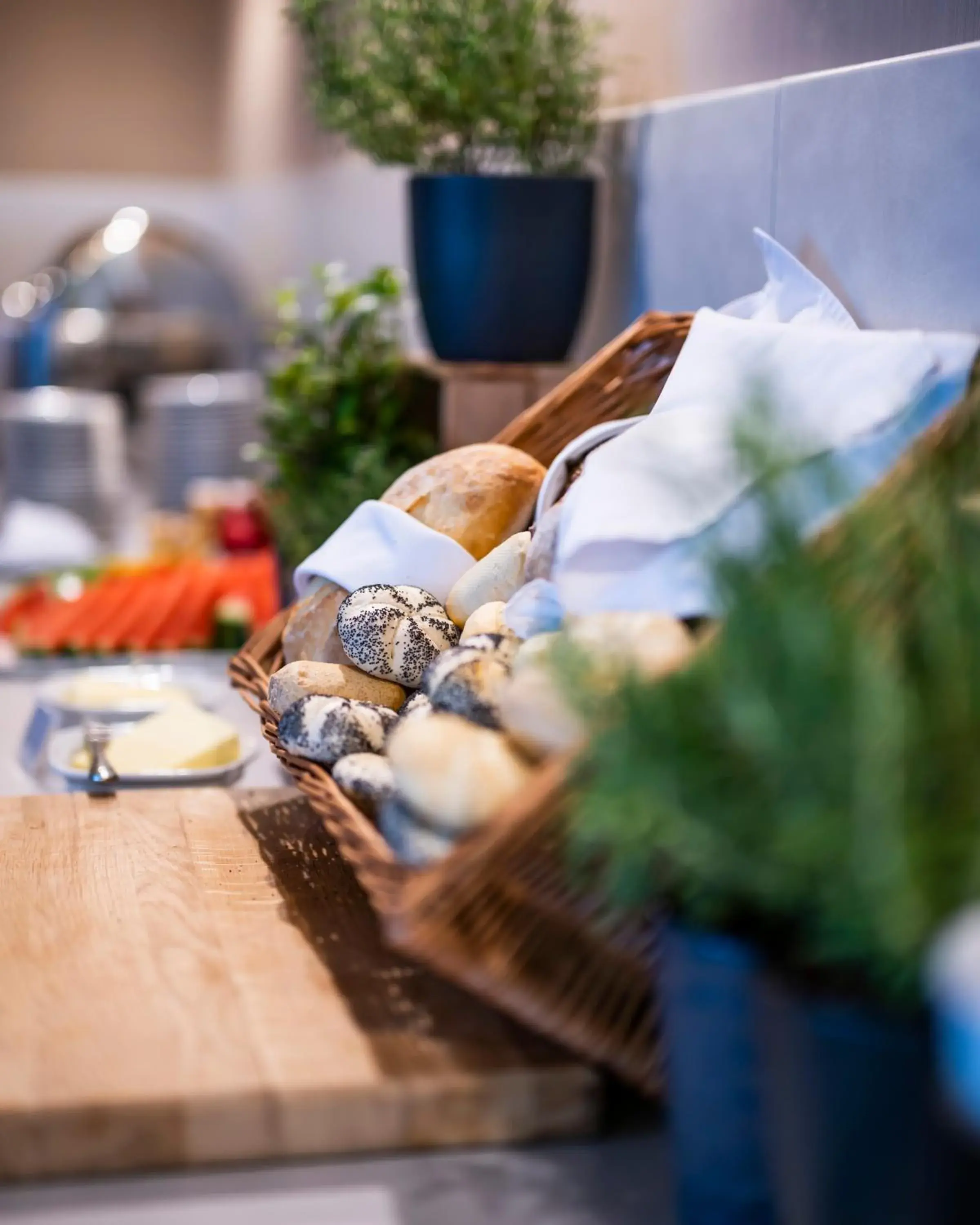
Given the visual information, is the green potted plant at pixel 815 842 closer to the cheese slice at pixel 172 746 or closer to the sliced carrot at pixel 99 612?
the cheese slice at pixel 172 746

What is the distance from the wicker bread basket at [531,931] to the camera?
0.58 meters

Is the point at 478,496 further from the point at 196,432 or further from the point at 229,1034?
the point at 196,432

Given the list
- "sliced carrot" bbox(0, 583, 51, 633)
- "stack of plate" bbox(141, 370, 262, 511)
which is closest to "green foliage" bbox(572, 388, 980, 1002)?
"sliced carrot" bbox(0, 583, 51, 633)

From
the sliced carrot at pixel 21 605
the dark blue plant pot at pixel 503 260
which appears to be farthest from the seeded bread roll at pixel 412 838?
the sliced carrot at pixel 21 605

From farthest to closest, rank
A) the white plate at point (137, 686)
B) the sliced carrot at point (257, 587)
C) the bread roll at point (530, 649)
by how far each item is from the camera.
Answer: the sliced carrot at point (257, 587), the white plate at point (137, 686), the bread roll at point (530, 649)

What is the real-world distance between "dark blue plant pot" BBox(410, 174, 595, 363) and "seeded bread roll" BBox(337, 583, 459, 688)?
0.50 meters

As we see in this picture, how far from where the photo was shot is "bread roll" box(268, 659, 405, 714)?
0.88 metres

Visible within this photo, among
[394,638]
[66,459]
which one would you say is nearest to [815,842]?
[394,638]

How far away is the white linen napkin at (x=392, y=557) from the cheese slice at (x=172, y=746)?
0.78ft

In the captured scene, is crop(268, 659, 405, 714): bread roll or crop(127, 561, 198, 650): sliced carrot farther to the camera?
crop(127, 561, 198, 650): sliced carrot

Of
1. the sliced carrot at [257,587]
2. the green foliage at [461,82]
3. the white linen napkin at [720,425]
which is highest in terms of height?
the green foliage at [461,82]

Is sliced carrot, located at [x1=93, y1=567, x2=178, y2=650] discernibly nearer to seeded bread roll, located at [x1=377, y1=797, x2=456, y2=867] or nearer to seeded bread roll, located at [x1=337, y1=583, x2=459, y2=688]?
seeded bread roll, located at [x1=337, y1=583, x2=459, y2=688]

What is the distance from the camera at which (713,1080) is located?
1.77 ft

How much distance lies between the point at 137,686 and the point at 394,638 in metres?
0.68
